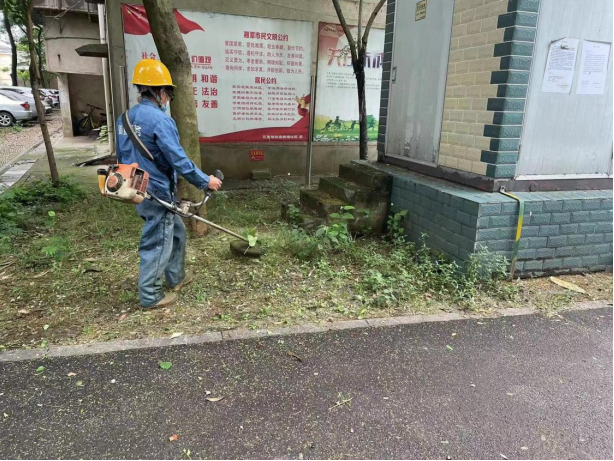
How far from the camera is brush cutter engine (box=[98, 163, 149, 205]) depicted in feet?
9.68

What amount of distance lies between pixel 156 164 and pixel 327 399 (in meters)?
2.02

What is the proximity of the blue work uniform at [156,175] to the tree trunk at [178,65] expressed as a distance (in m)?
1.49

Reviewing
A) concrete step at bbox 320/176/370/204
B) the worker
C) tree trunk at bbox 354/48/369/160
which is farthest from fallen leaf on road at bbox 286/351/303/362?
tree trunk at bbox 354/48/369/160

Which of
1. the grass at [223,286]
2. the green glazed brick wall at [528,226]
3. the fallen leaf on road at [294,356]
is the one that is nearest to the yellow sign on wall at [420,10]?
the green glazed brick wall at [528,226]

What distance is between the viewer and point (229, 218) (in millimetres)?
5855

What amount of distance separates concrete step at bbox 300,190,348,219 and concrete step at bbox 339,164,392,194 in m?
0.35

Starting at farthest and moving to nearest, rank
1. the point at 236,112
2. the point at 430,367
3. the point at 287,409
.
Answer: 1. the point at 236,112
2. the point at 430,367
3. the point at 287,409

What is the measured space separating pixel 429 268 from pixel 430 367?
1.46 meters

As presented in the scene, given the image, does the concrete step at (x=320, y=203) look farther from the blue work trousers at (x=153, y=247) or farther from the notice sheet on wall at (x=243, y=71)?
the notice sheet on wall at (x=243, y=71)

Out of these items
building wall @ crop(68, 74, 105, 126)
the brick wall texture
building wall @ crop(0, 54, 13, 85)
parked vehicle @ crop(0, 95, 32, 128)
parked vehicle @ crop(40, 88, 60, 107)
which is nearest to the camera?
the brick wall texture

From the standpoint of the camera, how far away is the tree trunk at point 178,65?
4.53m

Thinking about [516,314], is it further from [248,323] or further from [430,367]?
[248,323]

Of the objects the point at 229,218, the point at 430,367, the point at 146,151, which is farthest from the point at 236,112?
the point at 430,367

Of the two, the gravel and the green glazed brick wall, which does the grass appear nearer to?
the green glazed brick wall
